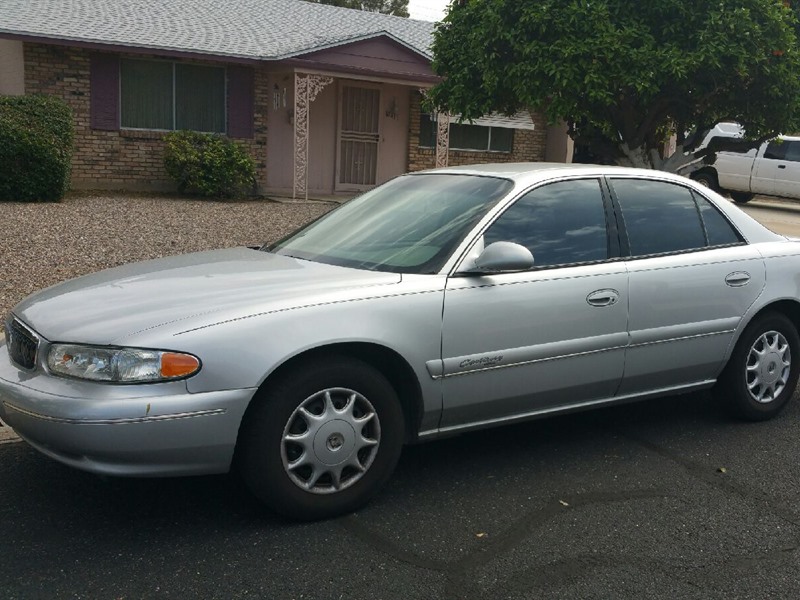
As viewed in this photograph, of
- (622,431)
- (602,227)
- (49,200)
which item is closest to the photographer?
(602,227)

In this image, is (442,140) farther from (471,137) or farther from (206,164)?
(206,164)

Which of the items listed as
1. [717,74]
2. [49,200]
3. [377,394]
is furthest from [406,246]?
[49,200]

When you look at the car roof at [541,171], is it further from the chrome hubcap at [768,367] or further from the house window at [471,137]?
the house window at [471,137]

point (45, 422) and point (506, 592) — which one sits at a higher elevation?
point (45, 422)

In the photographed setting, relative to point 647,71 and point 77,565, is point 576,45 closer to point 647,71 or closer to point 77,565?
point 647,71

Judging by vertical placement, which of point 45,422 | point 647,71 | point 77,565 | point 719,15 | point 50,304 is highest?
point 719,15

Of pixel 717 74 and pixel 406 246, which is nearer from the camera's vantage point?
pixel 406 246

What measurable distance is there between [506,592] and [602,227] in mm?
2203

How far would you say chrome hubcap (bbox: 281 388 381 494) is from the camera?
3623 mm

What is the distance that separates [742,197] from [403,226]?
18778mm

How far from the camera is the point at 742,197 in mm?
21234

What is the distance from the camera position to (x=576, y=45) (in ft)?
34.3

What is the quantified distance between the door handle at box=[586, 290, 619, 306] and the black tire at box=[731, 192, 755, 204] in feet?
58.9

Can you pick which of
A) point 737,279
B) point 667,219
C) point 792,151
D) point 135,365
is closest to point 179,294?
point 135,365
